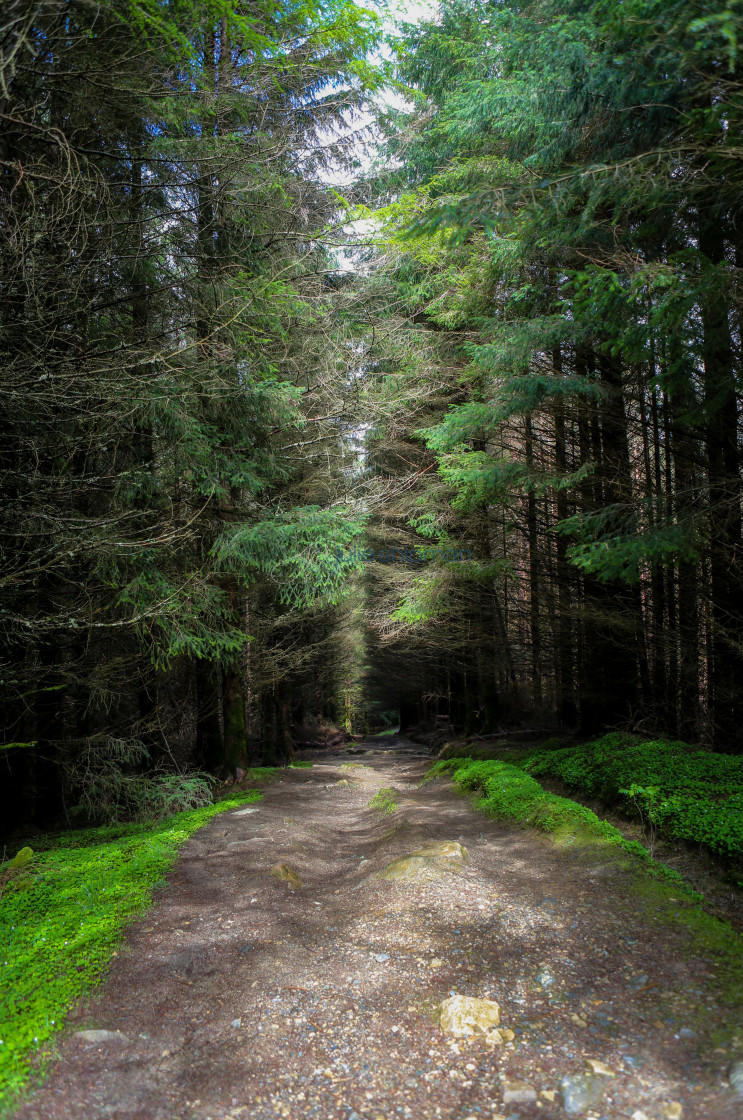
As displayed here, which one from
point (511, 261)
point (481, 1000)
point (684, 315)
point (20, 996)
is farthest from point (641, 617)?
point (20, 996)

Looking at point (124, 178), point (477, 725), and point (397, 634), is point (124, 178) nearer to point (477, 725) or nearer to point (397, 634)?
point (397, 634)

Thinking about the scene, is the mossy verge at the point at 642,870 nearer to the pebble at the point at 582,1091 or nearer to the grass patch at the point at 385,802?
the pebble at the point at 582,1091

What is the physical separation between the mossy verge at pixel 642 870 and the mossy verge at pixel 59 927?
10.0 ft

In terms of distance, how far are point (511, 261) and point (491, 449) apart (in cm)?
662

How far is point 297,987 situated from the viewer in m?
3.15

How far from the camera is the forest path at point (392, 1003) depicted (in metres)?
2.29

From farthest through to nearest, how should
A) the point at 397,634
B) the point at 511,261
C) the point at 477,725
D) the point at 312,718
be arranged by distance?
1. the point at 312,718
2. the point at 477,725
3. the point at 397,634
4. the point at 511,261

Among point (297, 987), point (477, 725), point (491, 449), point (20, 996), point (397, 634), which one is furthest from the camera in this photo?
point (477, 725)

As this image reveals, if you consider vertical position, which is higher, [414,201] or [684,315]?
[414,201]

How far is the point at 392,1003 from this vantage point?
9.74 feet

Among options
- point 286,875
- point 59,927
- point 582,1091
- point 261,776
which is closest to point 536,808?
point 286,875

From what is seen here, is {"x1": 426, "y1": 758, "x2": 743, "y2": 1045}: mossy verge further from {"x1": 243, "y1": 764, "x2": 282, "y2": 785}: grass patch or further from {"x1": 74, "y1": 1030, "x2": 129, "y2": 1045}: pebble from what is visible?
{"x1": 243, "y1": 764, "x2": 282, "y2": 785}: grass patch

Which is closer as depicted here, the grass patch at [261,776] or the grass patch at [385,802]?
the grass patch at [385,802]

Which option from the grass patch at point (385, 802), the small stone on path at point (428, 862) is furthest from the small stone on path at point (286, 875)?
the grass patch at point (385, 802)
